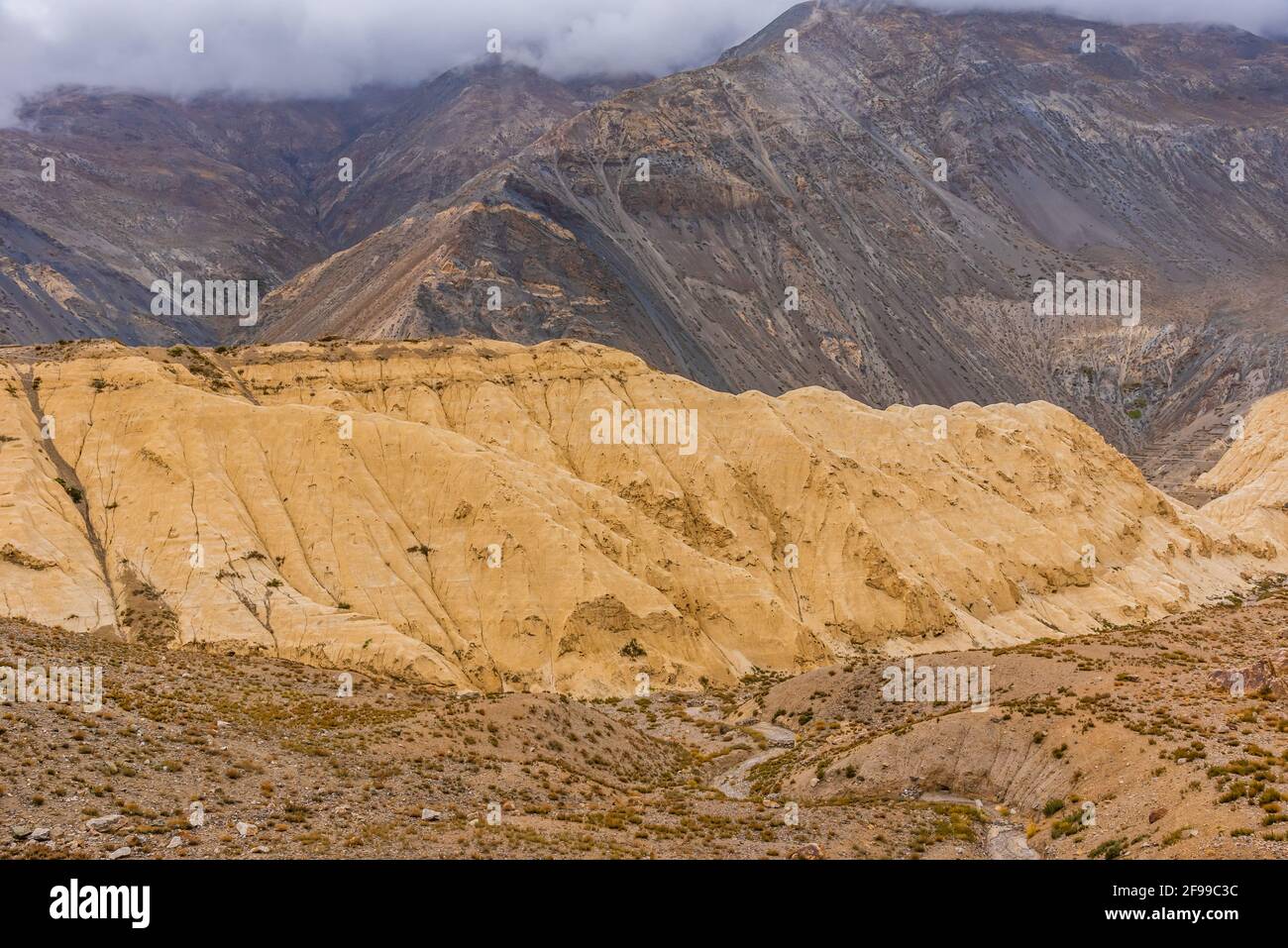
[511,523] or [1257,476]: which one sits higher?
[1257,476]

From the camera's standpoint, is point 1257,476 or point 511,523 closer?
point 511,523

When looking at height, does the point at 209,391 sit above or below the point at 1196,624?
above

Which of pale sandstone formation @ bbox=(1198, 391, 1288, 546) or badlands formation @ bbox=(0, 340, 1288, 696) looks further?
pale sandstone formation @ bbox=(1198, 391, 1288, 546)

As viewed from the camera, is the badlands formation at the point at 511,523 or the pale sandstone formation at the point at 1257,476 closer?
the badlands formation at the point at 511,523
